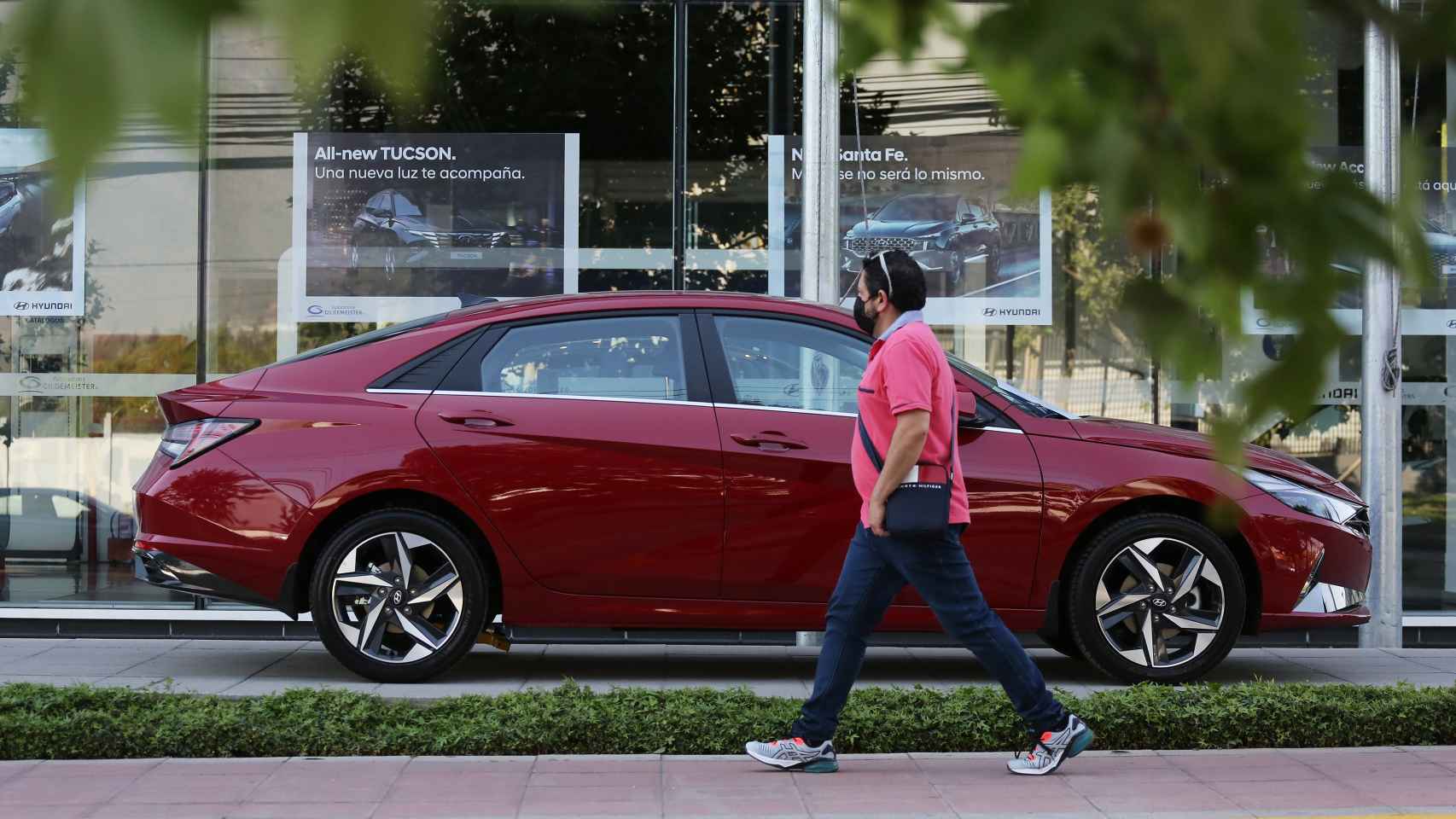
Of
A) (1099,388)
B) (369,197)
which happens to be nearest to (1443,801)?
(1099,388)

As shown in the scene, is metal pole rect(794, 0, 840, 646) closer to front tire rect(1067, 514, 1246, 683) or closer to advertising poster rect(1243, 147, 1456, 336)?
front tire rect(1067, 514, 1246, 683)

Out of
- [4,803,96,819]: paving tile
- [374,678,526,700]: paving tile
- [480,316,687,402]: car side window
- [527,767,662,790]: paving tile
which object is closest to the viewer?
[4,803,96,819]: paving tile

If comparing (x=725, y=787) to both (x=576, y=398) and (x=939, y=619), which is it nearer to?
(x=939, y=619)

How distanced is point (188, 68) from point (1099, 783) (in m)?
4.53

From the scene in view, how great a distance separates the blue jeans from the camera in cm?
495

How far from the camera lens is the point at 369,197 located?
29.3ft

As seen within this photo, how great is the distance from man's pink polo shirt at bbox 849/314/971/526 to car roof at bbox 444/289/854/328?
150cm

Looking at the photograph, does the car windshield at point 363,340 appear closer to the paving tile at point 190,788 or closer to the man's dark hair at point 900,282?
the paving tile at point 190,788

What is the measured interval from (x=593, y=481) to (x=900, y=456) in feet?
6.06

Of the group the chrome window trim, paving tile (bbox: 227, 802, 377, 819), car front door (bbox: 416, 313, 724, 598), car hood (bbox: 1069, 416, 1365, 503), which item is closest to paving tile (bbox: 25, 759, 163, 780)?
paving tile (bbox: 227, 802, 377, 819)

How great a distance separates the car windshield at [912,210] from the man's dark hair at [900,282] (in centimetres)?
380

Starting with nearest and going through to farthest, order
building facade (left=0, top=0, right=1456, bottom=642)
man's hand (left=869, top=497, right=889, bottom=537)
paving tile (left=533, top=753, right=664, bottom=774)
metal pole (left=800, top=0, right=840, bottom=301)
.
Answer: man's hand (left=869, top=497, right=889, bottom=537) < paving tile (left=533, top=753, right=664, bottom=774) < metal pole (left=800, top=0, right=840, bottom=301) < building facade (left=0, top=0, right=1456, bottom=642)

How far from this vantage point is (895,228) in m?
9.00

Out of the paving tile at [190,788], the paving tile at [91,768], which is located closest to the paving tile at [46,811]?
the paving tile at [190,788]
